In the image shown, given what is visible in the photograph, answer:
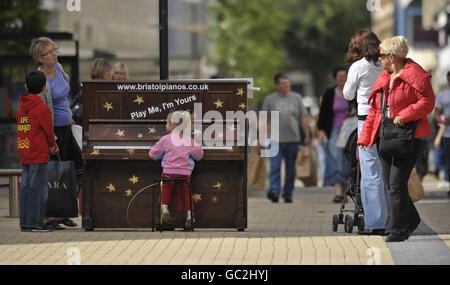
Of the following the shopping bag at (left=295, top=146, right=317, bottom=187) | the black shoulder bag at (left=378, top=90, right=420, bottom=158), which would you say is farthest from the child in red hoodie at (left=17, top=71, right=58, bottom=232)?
the shopping bag at (left=295, top=146, right=317, bottom=187)

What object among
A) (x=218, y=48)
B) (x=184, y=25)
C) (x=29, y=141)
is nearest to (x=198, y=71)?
(x=218, y=48)

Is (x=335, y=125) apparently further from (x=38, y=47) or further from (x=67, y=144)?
(x=38, y=47)

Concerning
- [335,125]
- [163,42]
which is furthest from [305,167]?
[163,42]

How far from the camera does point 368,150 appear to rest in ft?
36.6

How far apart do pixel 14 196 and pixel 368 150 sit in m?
4.77

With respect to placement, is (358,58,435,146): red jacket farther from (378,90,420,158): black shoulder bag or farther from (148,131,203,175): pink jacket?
(148,131,203,175): pink jacket

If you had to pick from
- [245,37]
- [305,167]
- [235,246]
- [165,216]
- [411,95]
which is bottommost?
[235,246]

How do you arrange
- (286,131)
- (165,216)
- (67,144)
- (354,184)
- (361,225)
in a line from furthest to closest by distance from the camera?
(286,131), (67,144), (354,184), (165,216), (361,225)

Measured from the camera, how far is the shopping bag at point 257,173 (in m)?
18.8

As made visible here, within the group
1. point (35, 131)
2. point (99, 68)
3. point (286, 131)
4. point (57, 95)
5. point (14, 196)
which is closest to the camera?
point (35, 131)

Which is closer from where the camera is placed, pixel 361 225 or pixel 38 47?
pixel 361 225

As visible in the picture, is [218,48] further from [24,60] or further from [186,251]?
[186,251]

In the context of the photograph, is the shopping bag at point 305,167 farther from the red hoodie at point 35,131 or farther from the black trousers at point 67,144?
the red hoodie at point 35,131

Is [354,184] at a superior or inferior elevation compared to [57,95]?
inferior
